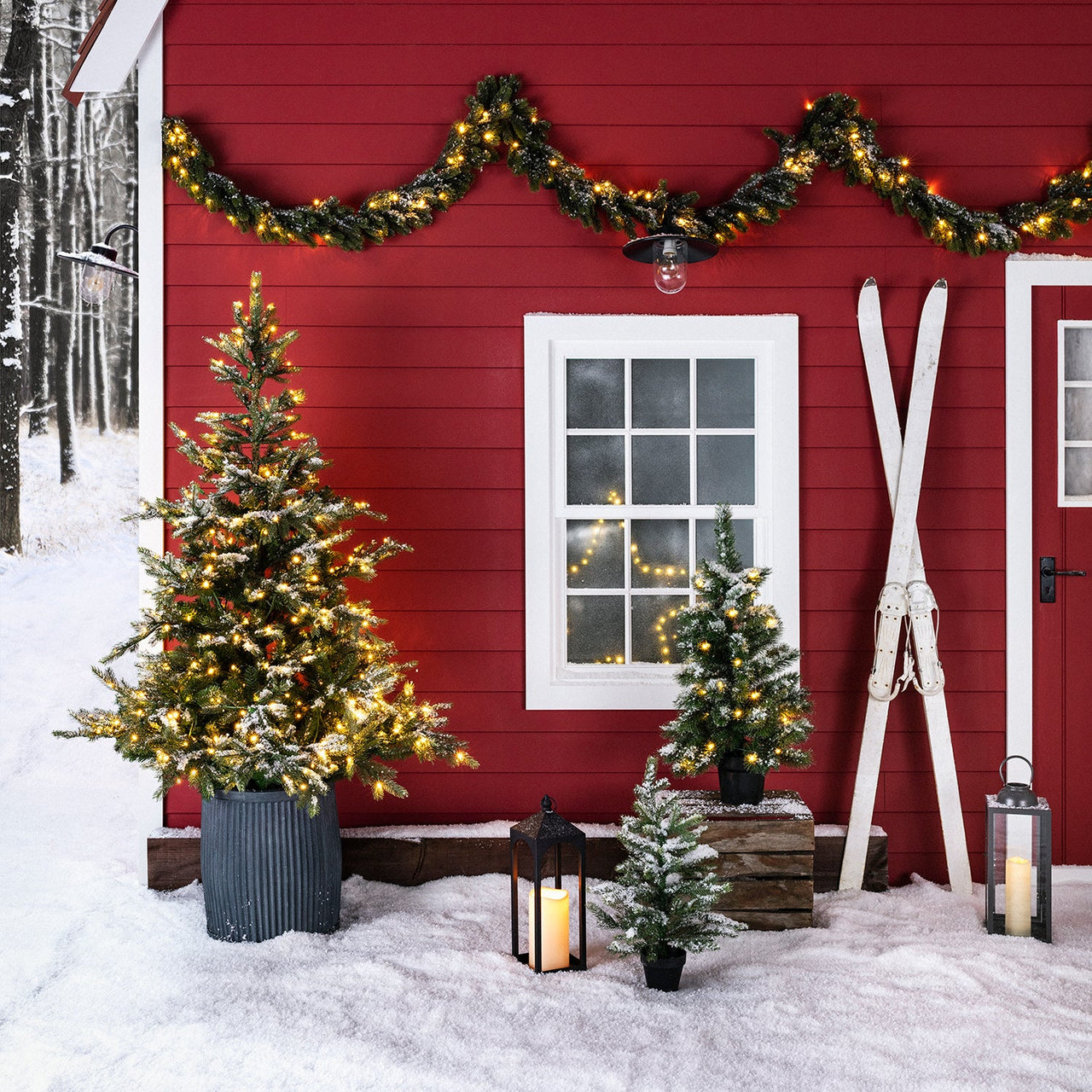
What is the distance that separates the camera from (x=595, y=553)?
344cm

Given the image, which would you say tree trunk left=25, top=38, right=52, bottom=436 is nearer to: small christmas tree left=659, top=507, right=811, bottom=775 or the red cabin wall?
the red cabin wall

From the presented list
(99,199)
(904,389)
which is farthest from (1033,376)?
(99,199)

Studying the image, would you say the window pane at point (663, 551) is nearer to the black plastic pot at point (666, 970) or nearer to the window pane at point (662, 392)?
the window pane at point (662, 392)

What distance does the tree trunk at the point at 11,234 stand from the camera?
22.5 feet

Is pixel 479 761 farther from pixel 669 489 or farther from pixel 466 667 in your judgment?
pixel 669 489

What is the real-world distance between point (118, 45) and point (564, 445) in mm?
2323

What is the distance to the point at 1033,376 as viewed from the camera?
3.33m

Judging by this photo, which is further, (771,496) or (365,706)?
(771,496)

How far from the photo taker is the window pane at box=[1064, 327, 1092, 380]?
335 cm

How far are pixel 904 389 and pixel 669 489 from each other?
3.31 feet

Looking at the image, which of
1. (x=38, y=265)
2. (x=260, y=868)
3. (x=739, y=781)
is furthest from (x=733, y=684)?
(x=38, y=265)

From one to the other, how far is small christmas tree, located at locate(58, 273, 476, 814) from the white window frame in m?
0.69

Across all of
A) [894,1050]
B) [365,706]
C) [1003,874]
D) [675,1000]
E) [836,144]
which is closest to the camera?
[894,1050]

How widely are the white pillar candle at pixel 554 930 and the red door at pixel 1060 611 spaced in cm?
207
